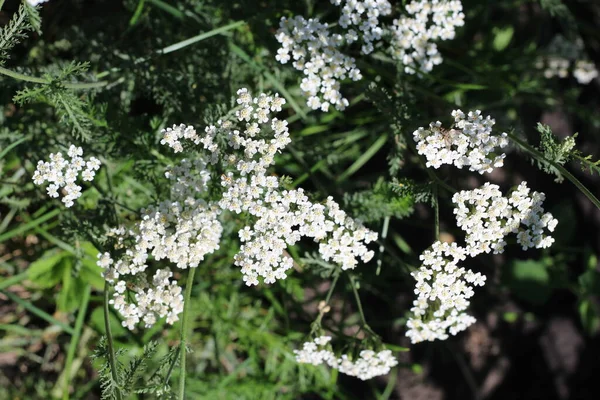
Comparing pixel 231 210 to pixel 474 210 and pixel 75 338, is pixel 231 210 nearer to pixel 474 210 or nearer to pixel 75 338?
pixel 474 210

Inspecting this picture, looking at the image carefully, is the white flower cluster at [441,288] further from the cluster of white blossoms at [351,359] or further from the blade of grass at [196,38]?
the blade of grass at [196,38]

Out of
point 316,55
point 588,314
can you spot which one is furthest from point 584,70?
point 316,55

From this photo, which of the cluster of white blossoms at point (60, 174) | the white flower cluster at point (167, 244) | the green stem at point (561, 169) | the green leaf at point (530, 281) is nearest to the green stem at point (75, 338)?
the white flower cluster at point (167, 244)

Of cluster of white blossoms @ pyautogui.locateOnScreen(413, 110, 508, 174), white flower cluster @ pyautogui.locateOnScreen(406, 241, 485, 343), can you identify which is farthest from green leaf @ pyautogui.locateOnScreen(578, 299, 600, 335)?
cluster of white blossoms @ pyautogui.locateOnScreen(413, 110, 508, 174)

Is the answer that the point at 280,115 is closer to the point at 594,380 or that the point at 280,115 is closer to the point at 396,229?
the point at 396,229

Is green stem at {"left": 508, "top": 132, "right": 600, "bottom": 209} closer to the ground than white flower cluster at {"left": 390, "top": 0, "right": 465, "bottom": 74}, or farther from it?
closer to the ground

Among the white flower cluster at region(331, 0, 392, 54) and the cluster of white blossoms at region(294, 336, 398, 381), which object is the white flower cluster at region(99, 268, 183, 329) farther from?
the white flower cluster at region(331, 0, 392, 54)
